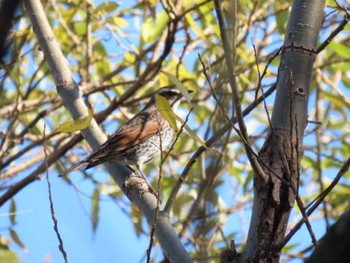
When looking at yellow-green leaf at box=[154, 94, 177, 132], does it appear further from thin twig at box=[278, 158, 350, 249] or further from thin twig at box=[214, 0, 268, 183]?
thin twig at box=[278, 158, 350, 249]

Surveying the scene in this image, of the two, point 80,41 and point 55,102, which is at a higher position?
point 80,41

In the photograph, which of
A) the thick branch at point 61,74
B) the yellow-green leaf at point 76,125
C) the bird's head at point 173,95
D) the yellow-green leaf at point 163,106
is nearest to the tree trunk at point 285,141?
the yellow-green leaf at point 163,106

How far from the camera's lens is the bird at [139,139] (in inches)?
221

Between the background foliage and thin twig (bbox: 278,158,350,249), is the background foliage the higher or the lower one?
the higher one

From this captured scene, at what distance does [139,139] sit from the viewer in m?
6.30

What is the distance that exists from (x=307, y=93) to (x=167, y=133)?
3.56 metres

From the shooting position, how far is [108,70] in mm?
6570

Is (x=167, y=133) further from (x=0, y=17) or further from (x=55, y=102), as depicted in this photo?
(x=0, y=17)

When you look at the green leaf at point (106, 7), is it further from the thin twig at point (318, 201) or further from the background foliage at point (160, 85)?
the thin twig at point (318, 201)

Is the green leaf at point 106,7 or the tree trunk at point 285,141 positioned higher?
the green leaf at point 106,7

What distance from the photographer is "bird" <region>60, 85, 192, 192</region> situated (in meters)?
5.62

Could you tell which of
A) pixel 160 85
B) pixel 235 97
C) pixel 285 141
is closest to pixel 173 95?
pixel 160 85

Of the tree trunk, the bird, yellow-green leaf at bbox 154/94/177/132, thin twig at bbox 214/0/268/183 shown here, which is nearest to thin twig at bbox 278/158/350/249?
the tree trunk

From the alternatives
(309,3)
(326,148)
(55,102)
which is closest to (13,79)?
(55,102)
